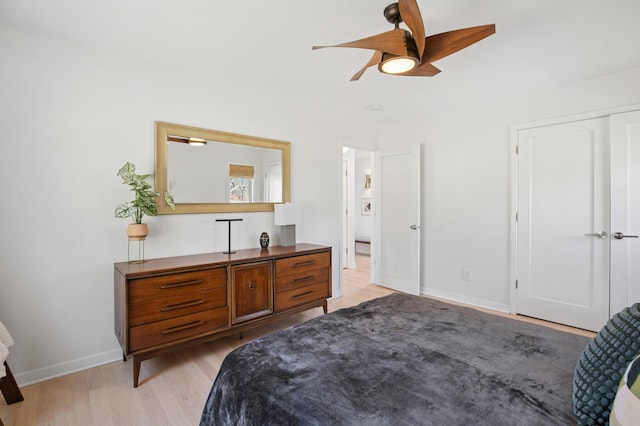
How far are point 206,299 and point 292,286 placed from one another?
85 centimetres

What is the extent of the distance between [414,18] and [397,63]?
440mm

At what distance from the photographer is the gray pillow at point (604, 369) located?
0.84 metres

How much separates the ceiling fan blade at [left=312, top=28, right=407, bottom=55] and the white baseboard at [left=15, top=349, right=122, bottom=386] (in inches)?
Result: 110

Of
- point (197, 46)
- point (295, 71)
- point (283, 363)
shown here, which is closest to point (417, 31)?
point (295, 71)

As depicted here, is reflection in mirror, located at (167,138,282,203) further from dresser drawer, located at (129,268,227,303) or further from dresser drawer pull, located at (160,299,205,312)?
dresser drawer pull, located at (160,299,205,312)

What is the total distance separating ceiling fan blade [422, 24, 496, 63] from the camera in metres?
1.72

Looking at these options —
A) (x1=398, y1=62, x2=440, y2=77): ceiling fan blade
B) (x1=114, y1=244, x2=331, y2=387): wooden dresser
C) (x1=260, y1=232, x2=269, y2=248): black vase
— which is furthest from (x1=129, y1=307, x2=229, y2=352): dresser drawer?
(x1=398, y1=62, x2=440, y2=77): ceiling fan blade

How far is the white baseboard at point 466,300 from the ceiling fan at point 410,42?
2892 millimetres

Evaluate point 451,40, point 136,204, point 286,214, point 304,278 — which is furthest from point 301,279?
point 451,40

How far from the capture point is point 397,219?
14.5 feet

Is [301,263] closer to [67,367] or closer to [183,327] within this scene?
[183,327]

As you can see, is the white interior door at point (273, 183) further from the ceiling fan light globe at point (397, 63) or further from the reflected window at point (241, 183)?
the ceiling fan light globe at point (397, 63)

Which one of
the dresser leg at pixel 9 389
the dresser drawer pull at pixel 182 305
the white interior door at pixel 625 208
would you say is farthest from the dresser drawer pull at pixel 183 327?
the white interior door at pixel 625 208

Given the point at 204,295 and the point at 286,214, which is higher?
the point at 286,214
